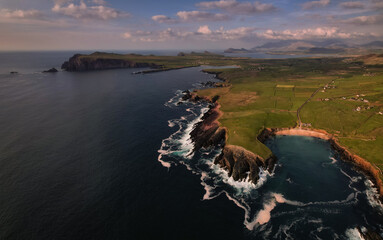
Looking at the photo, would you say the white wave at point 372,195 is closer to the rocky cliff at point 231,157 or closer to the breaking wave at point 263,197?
the breaking wave at point 263,197

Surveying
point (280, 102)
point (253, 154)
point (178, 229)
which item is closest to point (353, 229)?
point (253, 154)

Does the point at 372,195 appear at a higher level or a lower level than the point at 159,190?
lower

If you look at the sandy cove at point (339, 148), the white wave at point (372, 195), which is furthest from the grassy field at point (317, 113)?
the white wave at point (372, 195)

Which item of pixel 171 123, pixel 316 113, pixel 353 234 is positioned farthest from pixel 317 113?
pixel 171 123

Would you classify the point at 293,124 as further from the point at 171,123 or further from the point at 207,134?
the point at 171,123

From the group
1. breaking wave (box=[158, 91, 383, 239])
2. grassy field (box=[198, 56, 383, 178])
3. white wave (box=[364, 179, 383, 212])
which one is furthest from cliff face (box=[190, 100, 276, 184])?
white wave (box=[364, 179, 383, 212])

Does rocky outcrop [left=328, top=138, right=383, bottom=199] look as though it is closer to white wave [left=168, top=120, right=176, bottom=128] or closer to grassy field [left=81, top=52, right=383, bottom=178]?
grassy field [left=81, top=52, right=383, bottom=178]

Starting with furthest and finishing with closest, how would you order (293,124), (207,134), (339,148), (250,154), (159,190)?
(293,124) → (207,134) → (339,148) → (250,154) → (159,190)
